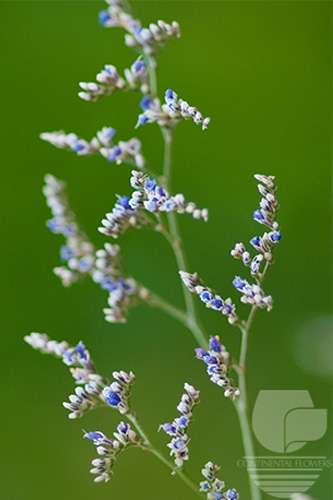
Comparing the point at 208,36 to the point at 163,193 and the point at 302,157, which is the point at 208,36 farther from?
the point at 163,193

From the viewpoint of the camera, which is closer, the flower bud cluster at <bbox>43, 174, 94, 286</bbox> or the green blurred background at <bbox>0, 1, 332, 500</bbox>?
the flower bud cluster at <bbox>43, 174, 94, 286</bbox>

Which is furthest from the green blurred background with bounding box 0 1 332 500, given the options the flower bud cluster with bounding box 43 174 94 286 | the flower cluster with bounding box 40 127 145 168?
the flower cluster with bounding box 40 127 145 168

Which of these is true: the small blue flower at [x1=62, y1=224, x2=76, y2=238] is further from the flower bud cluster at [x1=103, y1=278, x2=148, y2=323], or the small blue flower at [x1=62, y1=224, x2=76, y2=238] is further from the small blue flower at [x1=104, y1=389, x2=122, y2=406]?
the small blue flower at [x1=104, y1=389, x2=122, y2=406]

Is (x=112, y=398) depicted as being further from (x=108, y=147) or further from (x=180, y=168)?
(x=180, y=168)

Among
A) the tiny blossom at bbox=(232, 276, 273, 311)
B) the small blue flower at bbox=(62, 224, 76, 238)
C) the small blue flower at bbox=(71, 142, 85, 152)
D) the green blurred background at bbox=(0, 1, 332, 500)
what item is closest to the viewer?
the tiny blossom at bbox=(232, 276, 273, 311)

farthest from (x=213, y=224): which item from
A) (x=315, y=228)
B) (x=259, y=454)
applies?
(x=259, y=454)

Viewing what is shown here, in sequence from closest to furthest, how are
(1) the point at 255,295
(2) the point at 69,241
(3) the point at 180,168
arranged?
1. (1) the point at 255,295
2. (2) the point at 69,241
3. (3) the point at 180,168

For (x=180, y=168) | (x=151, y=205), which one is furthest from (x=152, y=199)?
(x=180, y=168)
